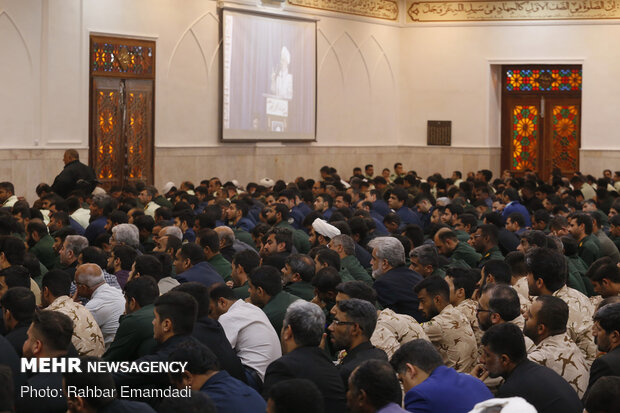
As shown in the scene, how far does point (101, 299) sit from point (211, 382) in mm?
2198

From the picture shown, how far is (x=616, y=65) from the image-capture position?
19938 millimetres

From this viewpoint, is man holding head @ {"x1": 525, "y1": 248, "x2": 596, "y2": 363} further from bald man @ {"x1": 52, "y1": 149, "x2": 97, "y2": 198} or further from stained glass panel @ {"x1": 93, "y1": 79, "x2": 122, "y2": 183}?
stained glass panel @ {"x1": 93, "y1": 79, "x2": 122, "y2": 183}

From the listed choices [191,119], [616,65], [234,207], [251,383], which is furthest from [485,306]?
[616,65]

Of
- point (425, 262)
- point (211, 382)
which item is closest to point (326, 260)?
point (425, 262)

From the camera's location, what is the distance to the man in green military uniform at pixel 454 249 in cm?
842

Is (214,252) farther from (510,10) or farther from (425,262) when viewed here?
(510,10)

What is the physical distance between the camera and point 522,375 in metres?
4.36

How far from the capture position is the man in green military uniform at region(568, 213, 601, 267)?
8.95 m

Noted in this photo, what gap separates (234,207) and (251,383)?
5437 mm

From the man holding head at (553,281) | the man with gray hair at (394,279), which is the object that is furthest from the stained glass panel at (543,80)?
the man holding head at (553,281)

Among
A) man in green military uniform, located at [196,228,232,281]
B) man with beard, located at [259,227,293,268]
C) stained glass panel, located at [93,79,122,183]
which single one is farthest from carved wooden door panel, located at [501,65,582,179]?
man in green military uniform, located at [196,228,232,281]

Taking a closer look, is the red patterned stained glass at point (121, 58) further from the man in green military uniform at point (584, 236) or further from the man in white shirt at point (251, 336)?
the man in white shirt at point (251, 336)

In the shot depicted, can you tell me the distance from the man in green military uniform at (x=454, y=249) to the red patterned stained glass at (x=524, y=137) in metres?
13.1

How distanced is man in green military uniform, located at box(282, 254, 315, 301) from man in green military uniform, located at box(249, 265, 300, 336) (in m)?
0.54
